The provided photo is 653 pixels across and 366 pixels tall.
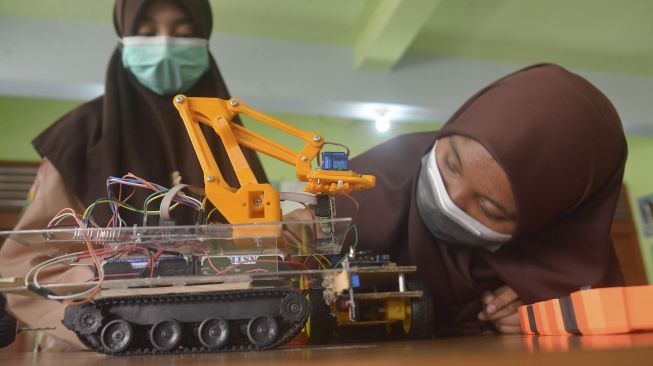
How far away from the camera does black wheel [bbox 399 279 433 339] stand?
1124 mm

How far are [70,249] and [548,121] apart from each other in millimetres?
1266

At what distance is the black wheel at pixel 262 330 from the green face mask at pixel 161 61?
1191mm

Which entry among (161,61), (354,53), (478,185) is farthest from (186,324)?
(354,53)

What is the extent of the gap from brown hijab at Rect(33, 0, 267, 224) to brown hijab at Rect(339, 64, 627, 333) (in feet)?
2.11

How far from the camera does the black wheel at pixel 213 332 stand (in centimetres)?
88

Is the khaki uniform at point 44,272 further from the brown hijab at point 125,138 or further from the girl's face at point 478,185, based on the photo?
the girl's face at point 478,185

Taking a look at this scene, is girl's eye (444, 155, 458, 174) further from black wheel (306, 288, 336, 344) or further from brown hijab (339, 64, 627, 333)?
black wheel (306, 288, 336, 344)

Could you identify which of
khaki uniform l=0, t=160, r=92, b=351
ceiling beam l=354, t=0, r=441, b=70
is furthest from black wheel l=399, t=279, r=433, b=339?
ceiling beam l=354, t=0, r=441, b=70

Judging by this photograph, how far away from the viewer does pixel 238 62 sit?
12.6 ft

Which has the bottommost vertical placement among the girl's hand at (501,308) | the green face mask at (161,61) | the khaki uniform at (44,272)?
the girl's hand at (501,308)

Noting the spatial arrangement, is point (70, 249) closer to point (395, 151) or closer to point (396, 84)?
point (395, 151)

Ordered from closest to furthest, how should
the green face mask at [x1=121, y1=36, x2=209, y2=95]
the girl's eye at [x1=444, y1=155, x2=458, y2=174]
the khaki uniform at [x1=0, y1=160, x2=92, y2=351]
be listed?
the khaki uniform at [x1=0, y1=160, x2=92, y2=351], the girl's eye at [x1=444, y1=155, x2=458, y2=174], the green face mask at [x1=121, y1=36, x2=209, y2=95]

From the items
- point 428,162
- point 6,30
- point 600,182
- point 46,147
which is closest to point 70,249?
point 46,147

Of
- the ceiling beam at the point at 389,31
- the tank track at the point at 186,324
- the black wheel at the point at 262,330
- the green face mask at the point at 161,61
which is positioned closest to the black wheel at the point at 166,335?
the tank track at the point at 186,324
